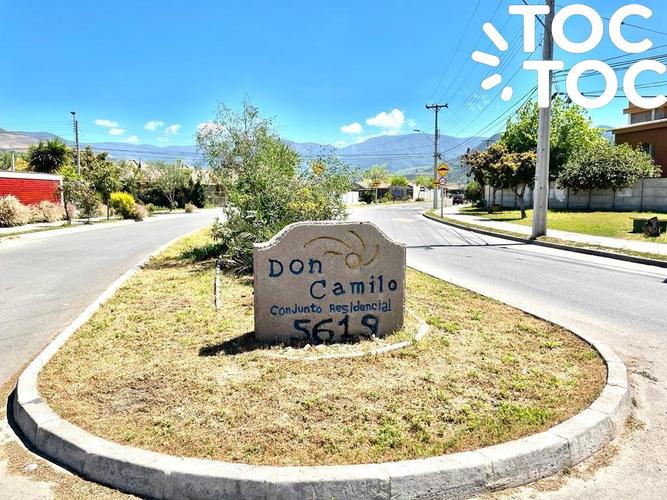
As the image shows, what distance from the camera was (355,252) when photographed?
5.15 metres

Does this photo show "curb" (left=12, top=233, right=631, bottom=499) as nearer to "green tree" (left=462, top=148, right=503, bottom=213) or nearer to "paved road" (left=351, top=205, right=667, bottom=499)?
"paved road" (left=351, top=205, right=667, bottom=499)

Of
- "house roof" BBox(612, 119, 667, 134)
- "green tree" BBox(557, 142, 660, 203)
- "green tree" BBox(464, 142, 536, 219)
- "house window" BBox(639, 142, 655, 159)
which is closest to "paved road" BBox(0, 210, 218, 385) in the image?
"green tree" BBox(464, 142, 536, 219)

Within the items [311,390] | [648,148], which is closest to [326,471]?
[311,390]

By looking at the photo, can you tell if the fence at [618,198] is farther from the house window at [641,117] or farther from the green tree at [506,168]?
the house window at [641,117]

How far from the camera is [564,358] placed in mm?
4730

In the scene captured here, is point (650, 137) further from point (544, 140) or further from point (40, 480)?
point (40, 480)

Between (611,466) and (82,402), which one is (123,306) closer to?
(82,402)

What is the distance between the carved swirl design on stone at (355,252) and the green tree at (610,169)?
30.3 m

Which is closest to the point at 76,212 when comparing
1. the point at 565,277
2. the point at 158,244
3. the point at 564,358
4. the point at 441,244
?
the point at 158,244

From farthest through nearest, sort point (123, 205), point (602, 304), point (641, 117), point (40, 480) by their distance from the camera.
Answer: point (641, 117) < point (123, 205) < point (602, 304) < point (40, 480)

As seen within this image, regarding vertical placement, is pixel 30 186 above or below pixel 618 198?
above

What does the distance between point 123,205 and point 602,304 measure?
105 feet

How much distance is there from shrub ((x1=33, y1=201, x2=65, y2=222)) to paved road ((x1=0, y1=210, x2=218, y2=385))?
10.2m

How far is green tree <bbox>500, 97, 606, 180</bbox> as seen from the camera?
37.4 metres
